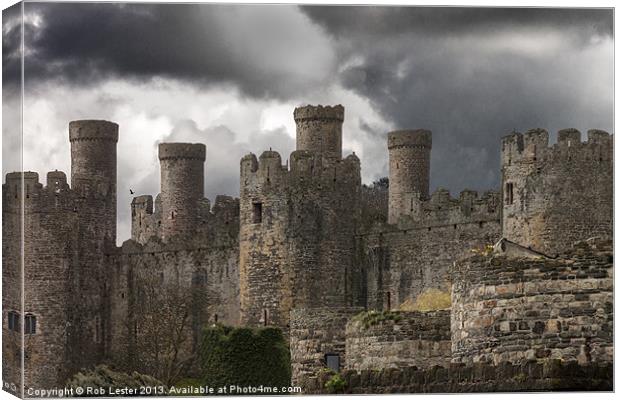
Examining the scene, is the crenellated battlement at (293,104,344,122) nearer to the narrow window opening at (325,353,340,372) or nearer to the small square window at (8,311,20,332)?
the narrow window opening at (325,353,340,372)

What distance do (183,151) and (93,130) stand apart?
9123 millimetres

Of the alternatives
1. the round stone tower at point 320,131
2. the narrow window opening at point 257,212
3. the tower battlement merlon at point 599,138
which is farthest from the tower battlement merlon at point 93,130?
the tower battlement merlon at point 599,138

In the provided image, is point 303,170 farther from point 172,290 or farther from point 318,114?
point 172,290

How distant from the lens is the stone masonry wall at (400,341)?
32750 mm

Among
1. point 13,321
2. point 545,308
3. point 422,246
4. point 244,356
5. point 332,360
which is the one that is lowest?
point 244,356

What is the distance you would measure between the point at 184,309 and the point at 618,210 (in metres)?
28.0

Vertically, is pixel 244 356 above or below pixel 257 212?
below

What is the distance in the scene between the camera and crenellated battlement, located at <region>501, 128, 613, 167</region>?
160 ft

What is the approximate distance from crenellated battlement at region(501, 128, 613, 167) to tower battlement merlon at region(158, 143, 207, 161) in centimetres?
1113

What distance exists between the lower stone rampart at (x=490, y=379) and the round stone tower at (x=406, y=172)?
27.7m

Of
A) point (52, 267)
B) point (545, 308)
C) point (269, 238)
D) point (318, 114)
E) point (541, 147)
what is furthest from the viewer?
point (52, 267)

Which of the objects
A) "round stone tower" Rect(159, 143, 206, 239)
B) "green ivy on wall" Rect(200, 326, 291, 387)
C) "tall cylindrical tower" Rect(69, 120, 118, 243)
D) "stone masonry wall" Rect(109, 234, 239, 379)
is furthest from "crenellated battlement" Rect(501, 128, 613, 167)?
"round stone tower" Rect(159, 143, 206, 239)

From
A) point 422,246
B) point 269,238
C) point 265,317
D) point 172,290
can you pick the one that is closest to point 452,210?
point 422,246

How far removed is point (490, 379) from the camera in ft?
89.2
